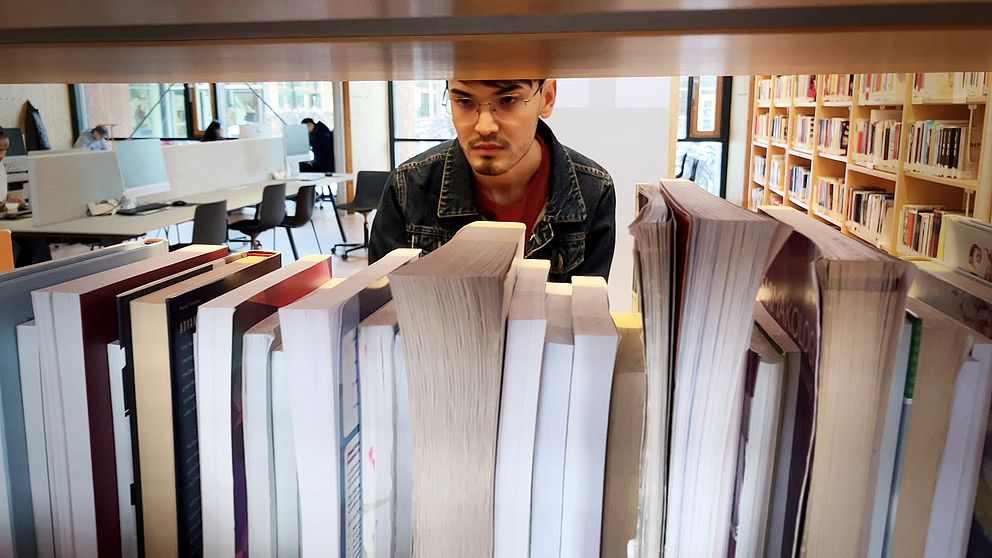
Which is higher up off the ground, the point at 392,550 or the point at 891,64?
the point at 891,64

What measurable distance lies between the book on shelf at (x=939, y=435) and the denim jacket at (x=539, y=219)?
1235 mm

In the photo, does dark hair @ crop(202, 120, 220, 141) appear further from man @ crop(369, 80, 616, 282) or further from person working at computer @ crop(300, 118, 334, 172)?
man @ crop(369, 80, 616, 282)

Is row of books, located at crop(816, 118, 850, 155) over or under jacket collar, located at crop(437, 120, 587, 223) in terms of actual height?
over

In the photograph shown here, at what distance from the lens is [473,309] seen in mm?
465

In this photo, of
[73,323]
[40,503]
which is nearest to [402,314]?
[73,323]

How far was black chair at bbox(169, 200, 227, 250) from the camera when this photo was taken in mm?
→ 4598

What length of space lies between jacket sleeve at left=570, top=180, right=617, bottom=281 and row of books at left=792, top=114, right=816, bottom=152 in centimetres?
540

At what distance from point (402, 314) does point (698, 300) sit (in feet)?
0.65

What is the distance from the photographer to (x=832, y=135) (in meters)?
6.07

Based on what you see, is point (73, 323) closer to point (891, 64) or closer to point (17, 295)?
point (17, 295)

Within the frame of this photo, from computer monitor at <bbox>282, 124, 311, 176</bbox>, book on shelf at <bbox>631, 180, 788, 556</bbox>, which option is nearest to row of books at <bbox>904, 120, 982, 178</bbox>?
book on shelf at <bbox>631, 180, 788, 556</bbox>

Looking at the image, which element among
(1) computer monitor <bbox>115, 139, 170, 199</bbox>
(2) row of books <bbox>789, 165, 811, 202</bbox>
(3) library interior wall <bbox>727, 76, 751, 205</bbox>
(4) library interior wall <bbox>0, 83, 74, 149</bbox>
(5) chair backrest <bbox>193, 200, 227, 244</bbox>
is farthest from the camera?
(4) library interior wall <bbox>0, 83, 74, 149</bbox>

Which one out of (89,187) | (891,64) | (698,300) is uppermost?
(891,64)

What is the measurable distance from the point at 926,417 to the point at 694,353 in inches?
6.7
